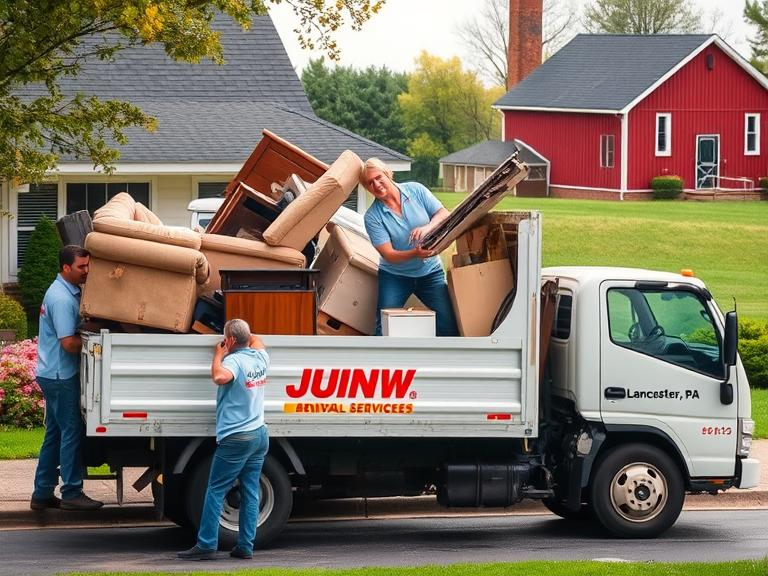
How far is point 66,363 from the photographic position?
10.7 metres

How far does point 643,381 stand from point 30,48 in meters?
7.29

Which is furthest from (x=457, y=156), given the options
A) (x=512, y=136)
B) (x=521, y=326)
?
(x=521, y=326)

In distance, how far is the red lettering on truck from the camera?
10.0 metres

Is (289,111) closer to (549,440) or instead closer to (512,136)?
(549,440)

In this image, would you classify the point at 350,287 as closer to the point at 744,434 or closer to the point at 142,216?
the point at 142,216

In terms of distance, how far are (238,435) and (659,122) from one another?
50.5 meters

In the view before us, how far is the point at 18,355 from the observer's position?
16.5m

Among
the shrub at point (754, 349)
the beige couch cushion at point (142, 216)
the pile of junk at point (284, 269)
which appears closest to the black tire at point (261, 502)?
the pile of junk at point (284, 269)

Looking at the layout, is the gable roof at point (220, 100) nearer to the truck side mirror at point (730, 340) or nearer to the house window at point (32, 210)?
the house window at point (32, 210)

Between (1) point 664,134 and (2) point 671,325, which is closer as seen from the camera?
(2) point 671,325

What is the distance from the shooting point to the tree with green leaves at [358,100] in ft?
248

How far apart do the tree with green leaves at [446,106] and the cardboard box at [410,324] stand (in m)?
79.1

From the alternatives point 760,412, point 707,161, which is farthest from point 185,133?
point 707,161

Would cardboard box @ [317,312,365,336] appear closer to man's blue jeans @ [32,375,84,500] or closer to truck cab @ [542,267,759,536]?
truck cab @ [542,267,759,536]
